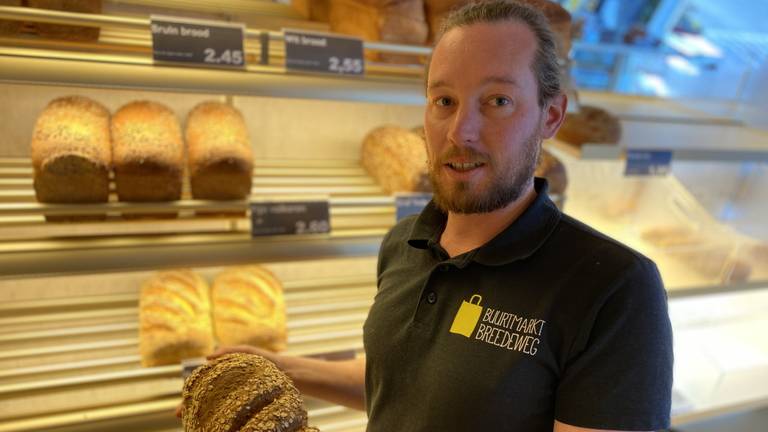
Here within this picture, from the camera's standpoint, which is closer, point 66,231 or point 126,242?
point 126,242

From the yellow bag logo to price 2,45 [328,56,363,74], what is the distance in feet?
2.41

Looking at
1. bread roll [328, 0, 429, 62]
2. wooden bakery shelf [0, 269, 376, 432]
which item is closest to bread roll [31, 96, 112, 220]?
wooden bakery shelf [0, 269, 376, 432]

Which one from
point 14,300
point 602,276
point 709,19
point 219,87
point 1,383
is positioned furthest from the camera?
point 709,19

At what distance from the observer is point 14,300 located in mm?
1765

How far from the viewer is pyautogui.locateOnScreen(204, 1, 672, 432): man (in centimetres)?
92

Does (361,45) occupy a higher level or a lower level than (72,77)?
higher

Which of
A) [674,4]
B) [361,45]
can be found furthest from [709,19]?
[361,45]

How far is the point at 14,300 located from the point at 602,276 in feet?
5.50

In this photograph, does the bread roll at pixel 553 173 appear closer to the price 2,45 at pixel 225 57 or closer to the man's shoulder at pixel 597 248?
the man's shoulder at pixel 597 248

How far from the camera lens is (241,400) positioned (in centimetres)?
85

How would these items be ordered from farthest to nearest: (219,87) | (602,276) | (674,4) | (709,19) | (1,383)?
(709,19) → (674,4) → (1,383) → (219,87) → (602,276)

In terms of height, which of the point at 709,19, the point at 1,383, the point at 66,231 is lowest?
the point at 1,383

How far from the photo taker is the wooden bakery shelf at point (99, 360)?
4.70 ft

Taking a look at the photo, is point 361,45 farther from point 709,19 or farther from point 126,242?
point 709,19
